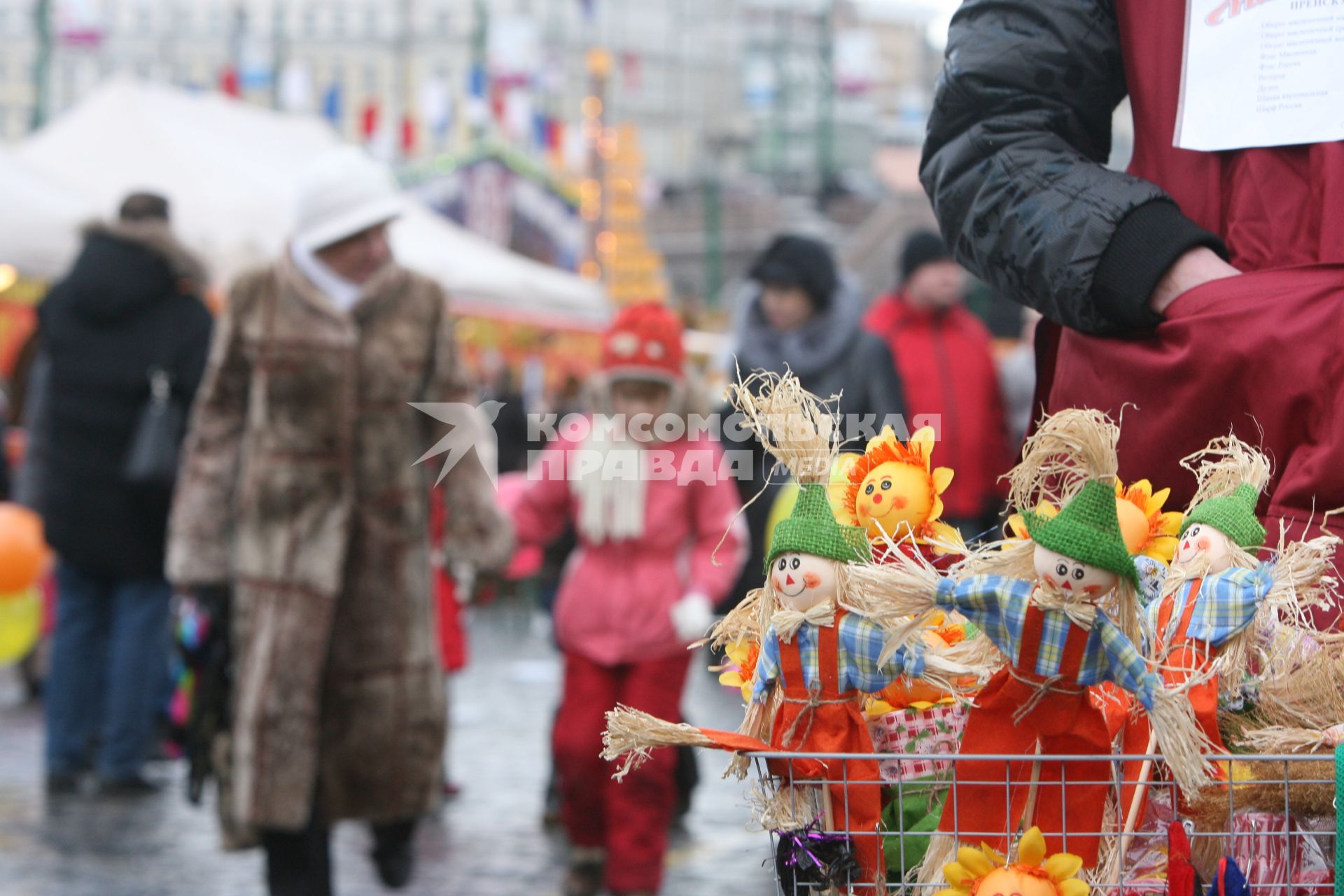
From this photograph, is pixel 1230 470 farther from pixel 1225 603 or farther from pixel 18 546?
pixel 18 546

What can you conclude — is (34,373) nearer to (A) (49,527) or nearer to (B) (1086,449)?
(A) (49,527)

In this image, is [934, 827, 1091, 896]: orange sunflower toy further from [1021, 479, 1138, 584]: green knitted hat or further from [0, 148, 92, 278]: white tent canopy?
[0, 148, 92, 278]: white tent canopy

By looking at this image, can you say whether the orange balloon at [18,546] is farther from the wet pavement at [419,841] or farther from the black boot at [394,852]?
the black boot at [394,852]

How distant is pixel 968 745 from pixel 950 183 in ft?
2.32

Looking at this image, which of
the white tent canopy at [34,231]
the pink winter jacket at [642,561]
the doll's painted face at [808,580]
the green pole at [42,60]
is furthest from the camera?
the green pole at [42,60]

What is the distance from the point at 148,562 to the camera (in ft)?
22.2

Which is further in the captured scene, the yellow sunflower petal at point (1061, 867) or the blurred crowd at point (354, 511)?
the blurred crowd at point (354, 511)

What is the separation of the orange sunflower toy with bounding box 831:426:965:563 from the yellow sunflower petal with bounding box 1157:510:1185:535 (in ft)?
0.70

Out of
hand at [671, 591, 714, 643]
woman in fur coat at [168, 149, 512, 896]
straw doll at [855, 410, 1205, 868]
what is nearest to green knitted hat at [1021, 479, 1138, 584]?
straw doll at [855, 410, 1205, 868]

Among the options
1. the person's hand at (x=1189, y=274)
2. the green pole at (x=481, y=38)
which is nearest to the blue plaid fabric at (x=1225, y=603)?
the person's hand at (x=1189, y=274)

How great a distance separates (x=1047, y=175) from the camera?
186cm

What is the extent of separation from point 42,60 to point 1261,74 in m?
20.1

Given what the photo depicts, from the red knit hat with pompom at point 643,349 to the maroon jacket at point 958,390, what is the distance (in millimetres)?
1174

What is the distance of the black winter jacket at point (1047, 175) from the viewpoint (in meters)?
1.79
